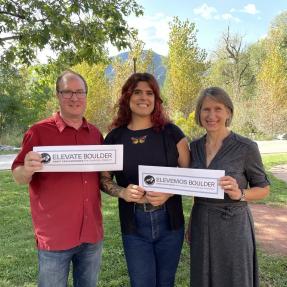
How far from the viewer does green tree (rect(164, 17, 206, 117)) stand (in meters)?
23.7

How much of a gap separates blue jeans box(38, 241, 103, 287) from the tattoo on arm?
1.28 feet

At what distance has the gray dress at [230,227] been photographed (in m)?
2.60

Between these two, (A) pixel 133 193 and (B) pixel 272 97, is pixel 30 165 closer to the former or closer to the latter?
(A) pixel 133 193

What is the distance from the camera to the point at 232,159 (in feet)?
8.54

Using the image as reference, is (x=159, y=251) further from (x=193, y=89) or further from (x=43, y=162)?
(x=193, y=89)

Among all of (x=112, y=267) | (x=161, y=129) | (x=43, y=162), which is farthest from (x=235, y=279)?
(x=112, y=267)

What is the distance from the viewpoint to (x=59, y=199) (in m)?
2.52

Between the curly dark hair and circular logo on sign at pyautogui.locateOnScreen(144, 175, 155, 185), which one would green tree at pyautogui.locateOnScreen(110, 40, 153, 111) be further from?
circular logo on sign at pyautogui.locateOnScreen(144, 175, 155, 185)

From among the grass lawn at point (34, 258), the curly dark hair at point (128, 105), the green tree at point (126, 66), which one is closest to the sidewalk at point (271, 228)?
the grass lawn at point (34, 258)

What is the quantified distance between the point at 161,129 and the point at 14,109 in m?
18.1

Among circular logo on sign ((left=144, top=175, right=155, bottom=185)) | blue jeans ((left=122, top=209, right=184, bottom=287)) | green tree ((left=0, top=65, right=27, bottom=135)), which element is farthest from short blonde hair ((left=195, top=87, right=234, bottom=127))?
green tree ((left=0, top=65, right=27, bottom=135))

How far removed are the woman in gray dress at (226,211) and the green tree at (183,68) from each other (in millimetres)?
20820

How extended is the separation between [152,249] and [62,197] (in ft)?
2.57

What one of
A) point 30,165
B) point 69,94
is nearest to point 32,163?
point 30,165
